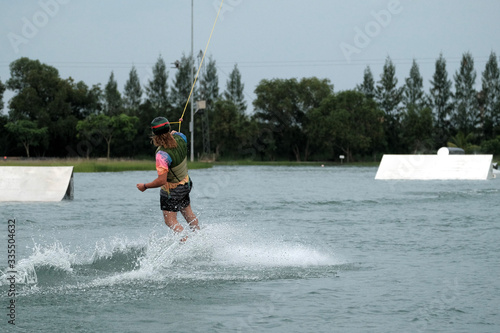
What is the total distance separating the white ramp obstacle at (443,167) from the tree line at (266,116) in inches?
1856

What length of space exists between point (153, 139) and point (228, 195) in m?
15.2

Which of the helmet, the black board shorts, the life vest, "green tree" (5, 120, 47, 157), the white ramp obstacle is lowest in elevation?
the white ramp obstacle

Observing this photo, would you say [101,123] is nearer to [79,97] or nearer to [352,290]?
[79,97]

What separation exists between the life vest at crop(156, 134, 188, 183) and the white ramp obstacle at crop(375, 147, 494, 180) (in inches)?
1028

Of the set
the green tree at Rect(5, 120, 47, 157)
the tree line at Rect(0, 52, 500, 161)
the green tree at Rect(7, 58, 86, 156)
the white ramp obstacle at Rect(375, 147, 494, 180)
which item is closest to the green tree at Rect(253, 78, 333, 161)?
the tree line at Rect(0, 52, 500, 161)

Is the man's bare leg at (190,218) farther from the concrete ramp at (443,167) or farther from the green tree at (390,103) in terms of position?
the green tree at (390,103)

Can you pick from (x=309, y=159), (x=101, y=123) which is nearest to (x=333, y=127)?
(x=309, y=159)

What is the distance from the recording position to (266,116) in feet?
319

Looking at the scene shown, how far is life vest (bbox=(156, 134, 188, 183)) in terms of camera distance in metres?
9.33

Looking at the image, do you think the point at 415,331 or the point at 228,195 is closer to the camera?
the point at 415,331

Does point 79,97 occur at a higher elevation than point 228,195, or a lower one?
higher

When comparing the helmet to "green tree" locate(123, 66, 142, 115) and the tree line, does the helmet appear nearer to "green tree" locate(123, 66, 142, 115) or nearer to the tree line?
the tree line

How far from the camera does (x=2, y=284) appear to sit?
7832mm

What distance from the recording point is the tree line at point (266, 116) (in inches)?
3438
